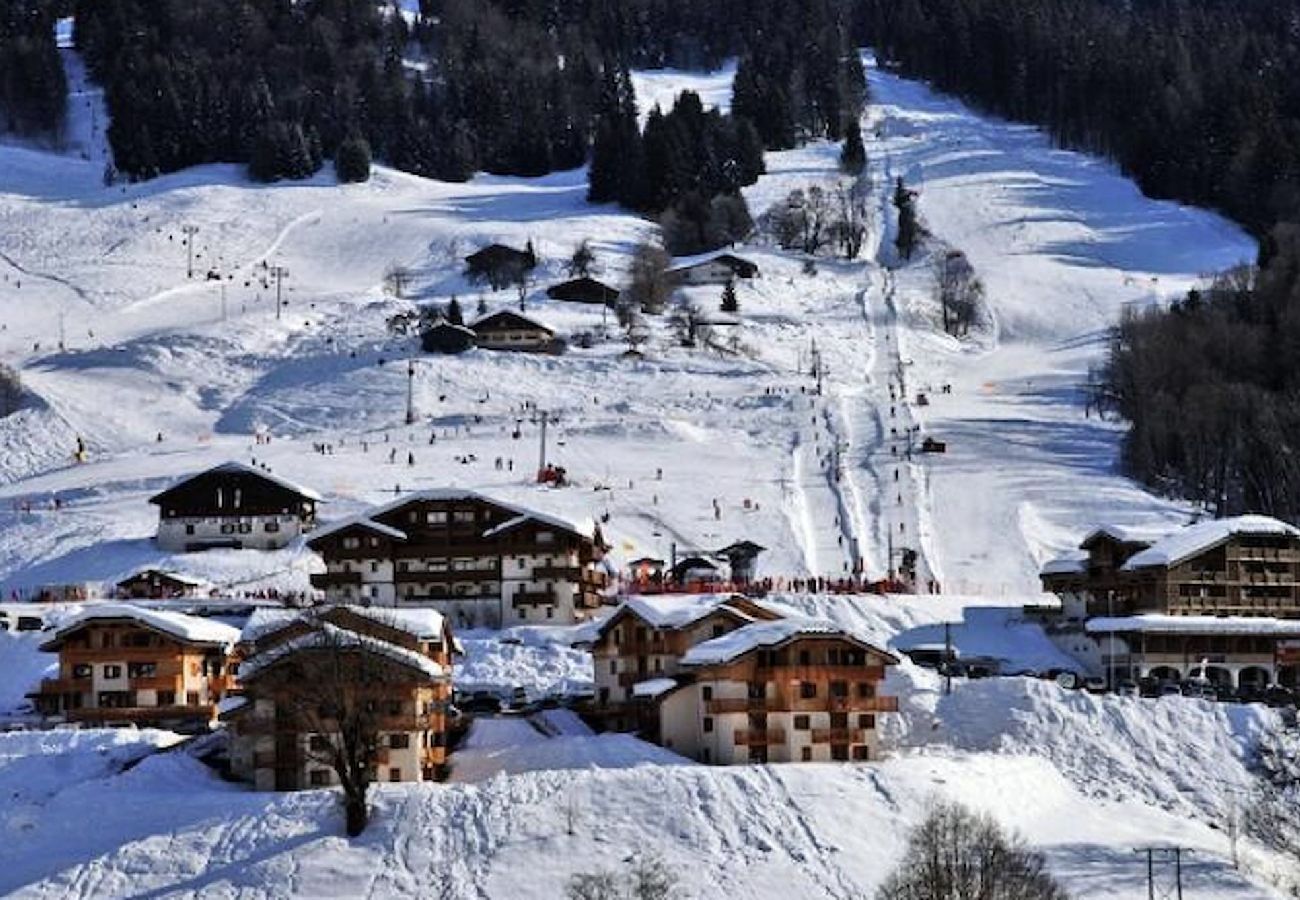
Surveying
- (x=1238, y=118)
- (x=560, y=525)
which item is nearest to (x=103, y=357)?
(x=560, y=525)

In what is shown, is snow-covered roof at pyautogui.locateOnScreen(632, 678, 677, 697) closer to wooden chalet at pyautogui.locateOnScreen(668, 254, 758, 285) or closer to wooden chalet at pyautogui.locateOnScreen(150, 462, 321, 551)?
wooden chalet at pyautogui.locateOnScreen(150, 462, 321, 551)

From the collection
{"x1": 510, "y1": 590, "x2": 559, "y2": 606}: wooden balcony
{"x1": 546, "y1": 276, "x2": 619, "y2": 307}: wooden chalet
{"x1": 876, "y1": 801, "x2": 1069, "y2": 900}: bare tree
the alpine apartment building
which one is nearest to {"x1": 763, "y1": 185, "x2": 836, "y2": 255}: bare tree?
{"x1": 546, "y1": 276, "x2": 619, "y2": 307}: wooden chalet

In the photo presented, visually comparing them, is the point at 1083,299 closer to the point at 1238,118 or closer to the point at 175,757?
the point at 1238,118

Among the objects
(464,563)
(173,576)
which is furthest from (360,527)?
(173,576)

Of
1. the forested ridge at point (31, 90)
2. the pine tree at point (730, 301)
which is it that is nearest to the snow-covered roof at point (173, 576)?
the pine tree at point (730, 301)

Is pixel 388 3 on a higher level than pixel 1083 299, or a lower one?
higher

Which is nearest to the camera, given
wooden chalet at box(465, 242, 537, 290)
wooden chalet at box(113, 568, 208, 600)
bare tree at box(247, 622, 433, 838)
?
bare tree at box(247, 622, 433, 838)
